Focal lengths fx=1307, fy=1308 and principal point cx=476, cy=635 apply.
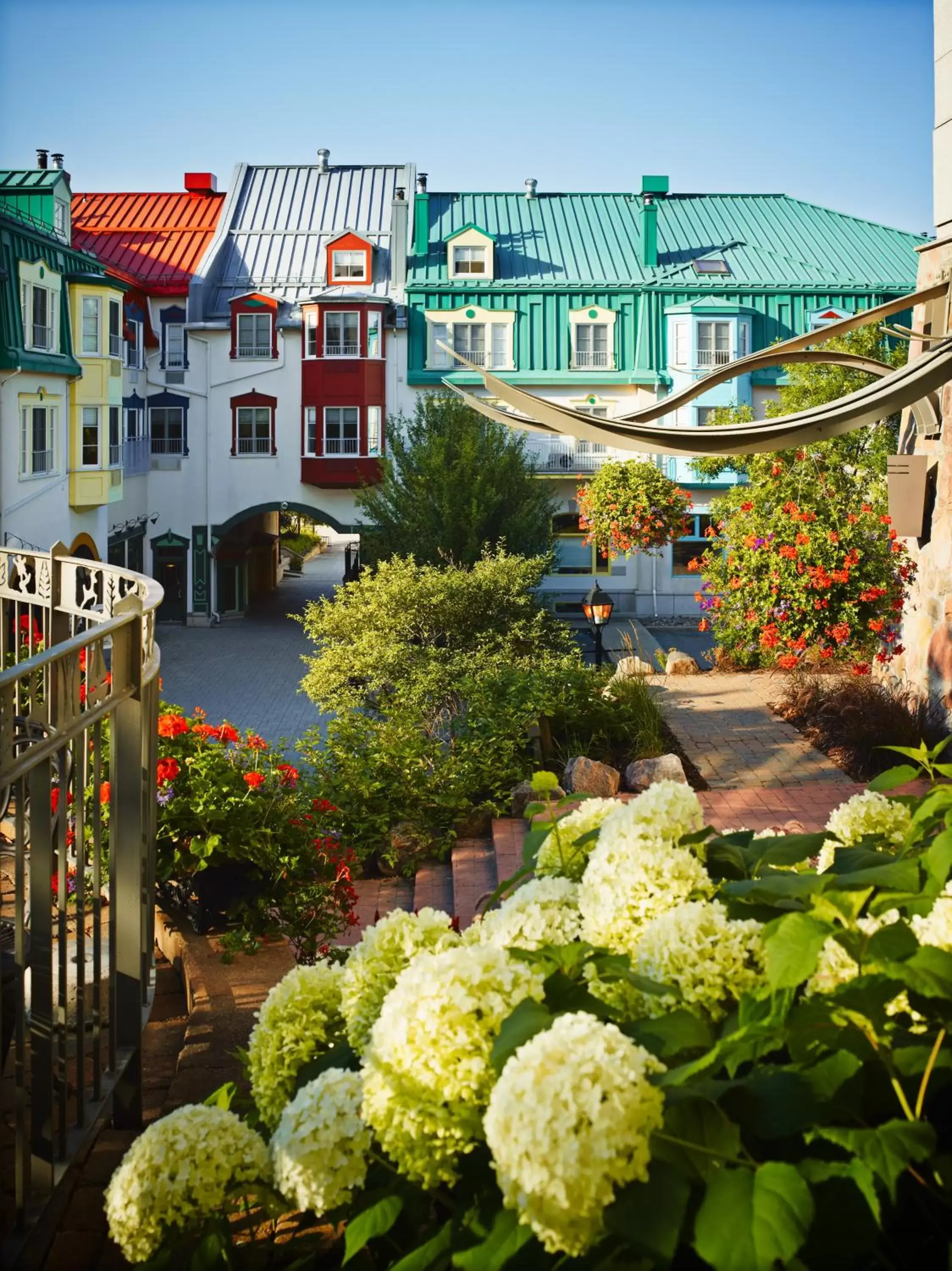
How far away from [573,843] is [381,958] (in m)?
0.52

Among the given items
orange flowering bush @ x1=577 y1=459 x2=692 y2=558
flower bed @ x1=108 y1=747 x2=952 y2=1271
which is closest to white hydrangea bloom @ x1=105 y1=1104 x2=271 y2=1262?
flower bed @ x1=108 y1=747 x2=952 y2=1271

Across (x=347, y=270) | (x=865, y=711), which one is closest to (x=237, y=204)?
(x=347, y=270)

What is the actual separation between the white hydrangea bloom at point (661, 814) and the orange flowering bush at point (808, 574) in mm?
9041

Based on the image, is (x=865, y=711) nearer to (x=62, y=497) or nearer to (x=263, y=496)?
(x=62, y=497)

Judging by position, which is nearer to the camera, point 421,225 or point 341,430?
point 341,430

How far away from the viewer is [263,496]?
33.9 meters

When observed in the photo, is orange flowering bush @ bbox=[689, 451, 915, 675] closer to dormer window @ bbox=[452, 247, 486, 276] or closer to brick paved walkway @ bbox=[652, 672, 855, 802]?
brick paved walkway @ bbox=[652, 672, 855, 802]

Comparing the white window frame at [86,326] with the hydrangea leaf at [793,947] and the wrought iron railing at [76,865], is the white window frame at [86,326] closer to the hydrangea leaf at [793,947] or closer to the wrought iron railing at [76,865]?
the wrought iron railing at [76,865]

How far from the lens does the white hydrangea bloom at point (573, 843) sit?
8.13 feet

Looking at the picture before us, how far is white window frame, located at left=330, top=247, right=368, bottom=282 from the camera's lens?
33.6 m

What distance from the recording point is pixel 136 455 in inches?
1292

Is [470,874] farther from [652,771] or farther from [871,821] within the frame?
[871,821]

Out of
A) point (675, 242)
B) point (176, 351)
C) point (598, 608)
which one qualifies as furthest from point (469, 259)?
point (598, 608)

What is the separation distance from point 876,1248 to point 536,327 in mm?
33137
